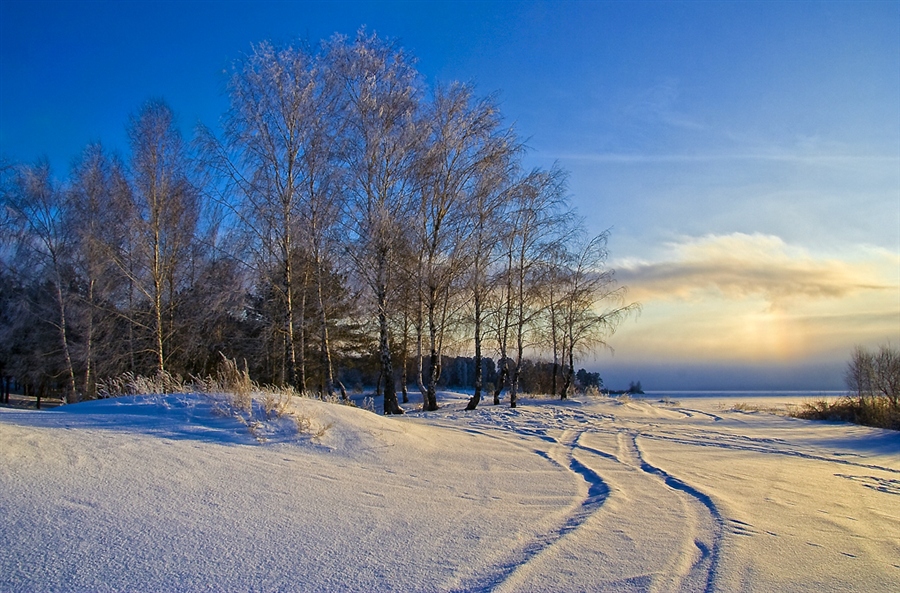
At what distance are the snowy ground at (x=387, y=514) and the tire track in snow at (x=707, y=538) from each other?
20 mm

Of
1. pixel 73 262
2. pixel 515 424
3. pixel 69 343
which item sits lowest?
pixel 515 424

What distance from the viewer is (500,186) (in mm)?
17188

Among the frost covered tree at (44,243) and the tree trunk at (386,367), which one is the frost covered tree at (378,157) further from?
the frost covered tree at (44,243)

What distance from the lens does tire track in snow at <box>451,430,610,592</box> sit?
2.80m

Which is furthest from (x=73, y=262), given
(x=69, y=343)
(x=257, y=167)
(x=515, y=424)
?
(x=515, y=424)

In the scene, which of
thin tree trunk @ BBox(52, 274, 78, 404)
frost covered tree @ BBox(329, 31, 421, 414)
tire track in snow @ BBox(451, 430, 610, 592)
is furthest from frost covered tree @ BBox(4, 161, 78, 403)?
tire track in snow @ BBox(451, 430, 610, 592)

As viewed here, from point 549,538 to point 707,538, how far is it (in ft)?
3.79

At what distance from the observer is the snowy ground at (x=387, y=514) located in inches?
111

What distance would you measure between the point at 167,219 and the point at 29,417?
563 inches

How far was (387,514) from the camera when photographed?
12.9 feet

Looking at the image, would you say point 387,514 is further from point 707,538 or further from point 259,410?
point 259,410

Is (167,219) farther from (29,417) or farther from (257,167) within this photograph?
(29,417)

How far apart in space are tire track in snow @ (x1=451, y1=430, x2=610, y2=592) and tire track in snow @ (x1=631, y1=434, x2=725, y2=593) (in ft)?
2.56

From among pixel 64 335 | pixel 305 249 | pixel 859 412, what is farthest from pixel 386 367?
pixel 64 335
